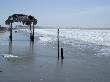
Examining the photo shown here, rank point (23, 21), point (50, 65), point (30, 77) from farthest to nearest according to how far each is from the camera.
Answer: point (23, 21) < point (50, 65) < point (30, 77)

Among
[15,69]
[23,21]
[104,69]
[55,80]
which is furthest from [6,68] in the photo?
[23,21]

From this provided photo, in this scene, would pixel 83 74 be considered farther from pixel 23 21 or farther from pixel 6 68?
pixel 23 21

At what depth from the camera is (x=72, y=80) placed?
1650 cm

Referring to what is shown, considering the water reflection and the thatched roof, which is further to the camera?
the thatched roof

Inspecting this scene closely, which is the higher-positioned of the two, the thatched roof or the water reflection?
the thatched roof

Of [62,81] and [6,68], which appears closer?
[62,81]

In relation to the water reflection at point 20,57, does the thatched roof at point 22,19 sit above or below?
above

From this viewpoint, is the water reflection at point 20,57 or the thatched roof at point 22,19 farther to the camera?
the thatched roof at point 22,19

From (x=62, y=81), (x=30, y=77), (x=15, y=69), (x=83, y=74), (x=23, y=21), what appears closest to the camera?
(x=62, y=81)

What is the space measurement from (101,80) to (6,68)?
6.79 metres

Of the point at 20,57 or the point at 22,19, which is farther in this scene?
the point at 22,19

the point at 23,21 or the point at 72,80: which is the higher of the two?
the point at 23,21

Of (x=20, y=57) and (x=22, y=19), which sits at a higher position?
(x=22, y=19)

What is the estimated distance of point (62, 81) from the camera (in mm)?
16109
